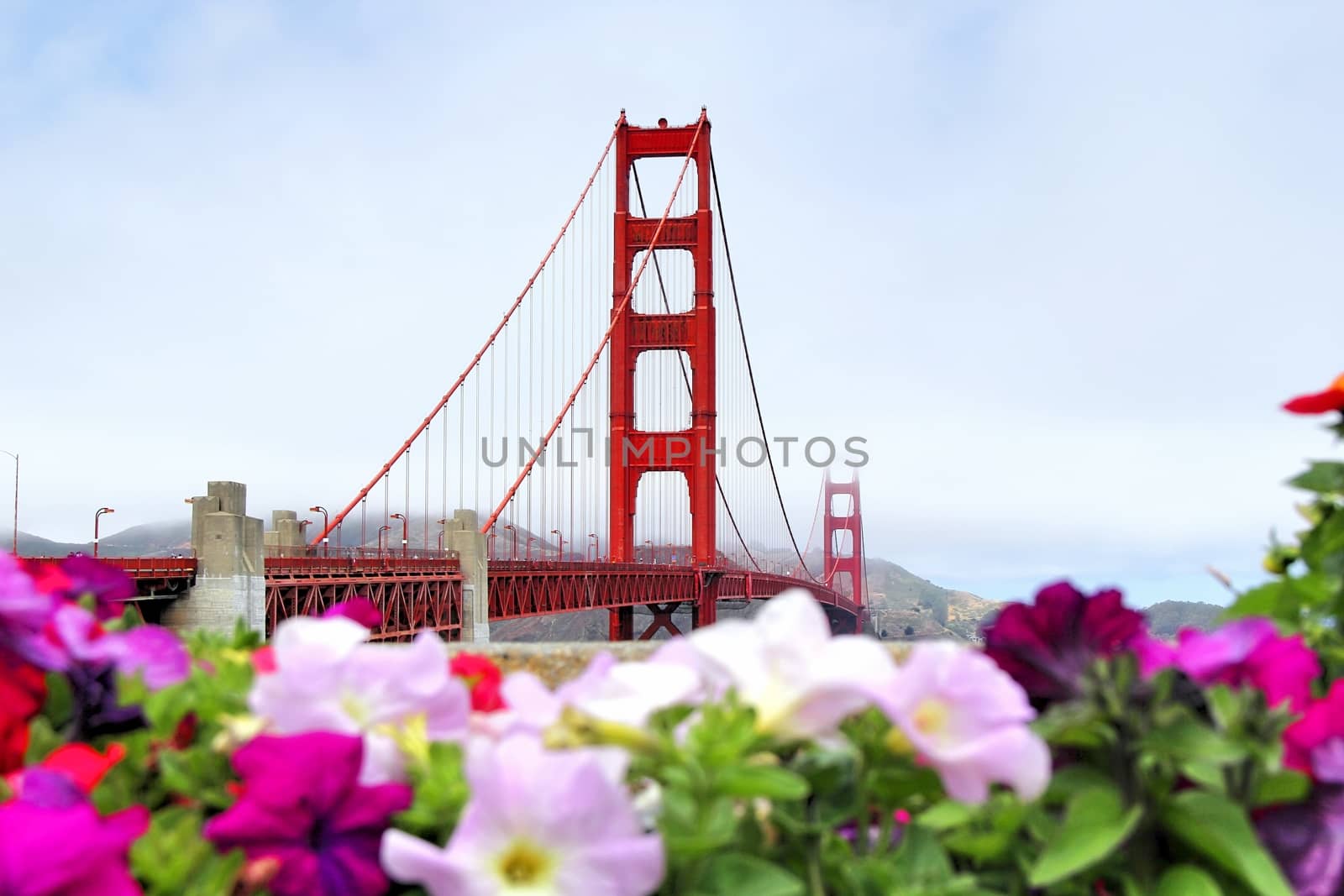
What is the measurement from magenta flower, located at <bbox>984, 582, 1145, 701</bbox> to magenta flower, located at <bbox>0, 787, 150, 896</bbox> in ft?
2.30

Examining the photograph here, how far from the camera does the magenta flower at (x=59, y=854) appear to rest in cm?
65

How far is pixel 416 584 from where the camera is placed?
1808 cm

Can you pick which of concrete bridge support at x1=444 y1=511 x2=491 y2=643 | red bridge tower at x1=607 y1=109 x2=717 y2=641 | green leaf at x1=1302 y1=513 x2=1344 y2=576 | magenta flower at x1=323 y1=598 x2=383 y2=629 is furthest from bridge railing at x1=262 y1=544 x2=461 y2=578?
green leaf at x1=1302 y1=513 x2=1344 y2=576

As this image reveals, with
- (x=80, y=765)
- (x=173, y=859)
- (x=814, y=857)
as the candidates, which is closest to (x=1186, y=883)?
(x=814, y=857)

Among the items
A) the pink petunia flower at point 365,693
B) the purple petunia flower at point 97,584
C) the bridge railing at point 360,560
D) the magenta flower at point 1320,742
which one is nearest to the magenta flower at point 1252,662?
the magenta flower at point 1320,742

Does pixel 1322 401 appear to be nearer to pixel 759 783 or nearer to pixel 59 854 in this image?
pixel 759 783

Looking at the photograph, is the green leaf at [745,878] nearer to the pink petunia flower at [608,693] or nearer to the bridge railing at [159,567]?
the pink petunia flower at [608,693]

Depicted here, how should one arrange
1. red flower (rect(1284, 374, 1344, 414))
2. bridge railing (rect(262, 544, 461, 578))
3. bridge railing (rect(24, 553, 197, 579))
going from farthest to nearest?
bridge railing (rect(262, 544, 461, 578))
bridge railing (rect(24, 553, 197, 579))
red flower (rect(1284, 374, 1344, 414))

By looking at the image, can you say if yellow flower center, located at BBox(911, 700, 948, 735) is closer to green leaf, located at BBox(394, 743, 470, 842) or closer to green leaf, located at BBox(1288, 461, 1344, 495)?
green leaf, located at BBox(394, 743, 470, 842)

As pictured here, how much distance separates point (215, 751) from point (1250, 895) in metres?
0.84

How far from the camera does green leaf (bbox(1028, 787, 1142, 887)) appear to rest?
747mm

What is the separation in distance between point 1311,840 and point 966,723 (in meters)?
0.33

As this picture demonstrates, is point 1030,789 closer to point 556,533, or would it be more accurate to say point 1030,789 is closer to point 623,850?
point 623,850

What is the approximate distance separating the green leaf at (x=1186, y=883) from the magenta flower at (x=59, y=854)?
28.4 inches
